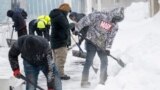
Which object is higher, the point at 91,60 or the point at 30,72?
the point at 30,72

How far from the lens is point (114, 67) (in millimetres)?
10281

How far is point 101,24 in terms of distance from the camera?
8.82m

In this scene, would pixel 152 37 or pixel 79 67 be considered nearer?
pixel 152 37

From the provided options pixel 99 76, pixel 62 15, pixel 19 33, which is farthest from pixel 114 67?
pixel 19 33

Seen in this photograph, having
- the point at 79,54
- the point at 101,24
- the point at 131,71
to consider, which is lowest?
the point at 79,54

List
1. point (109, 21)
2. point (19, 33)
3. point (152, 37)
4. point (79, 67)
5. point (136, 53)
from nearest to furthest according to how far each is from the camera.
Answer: point (109, 21), point (136, 53), point (152, 37), point (79, 67), point (19, 33)

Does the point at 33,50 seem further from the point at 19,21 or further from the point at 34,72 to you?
the point at 19,21

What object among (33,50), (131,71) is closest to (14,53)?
(33,50)

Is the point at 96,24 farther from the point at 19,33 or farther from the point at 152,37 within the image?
the point at 19,33

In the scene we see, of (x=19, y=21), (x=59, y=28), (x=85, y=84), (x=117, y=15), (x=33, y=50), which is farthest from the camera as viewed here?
(x=19, y=21)

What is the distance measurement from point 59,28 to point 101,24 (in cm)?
155

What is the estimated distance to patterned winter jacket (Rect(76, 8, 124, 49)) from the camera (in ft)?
28.9

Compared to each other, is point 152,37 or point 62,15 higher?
point 62,15

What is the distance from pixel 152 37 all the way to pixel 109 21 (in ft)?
6.95
